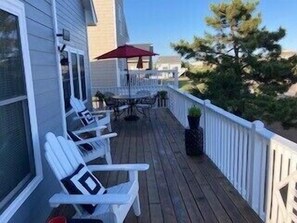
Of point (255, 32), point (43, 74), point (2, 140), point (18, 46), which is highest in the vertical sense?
point (255, 32)

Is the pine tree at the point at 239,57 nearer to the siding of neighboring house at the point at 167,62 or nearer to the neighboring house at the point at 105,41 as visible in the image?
the neighboring house at the point at 105,41

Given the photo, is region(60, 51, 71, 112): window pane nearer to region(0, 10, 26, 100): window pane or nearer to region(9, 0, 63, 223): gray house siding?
region(9, 0, 63, 223): gray house siding

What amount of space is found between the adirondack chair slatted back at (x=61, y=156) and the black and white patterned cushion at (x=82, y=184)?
62mm

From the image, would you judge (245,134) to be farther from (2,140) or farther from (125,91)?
(125,91)

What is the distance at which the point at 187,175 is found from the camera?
12.5 ft

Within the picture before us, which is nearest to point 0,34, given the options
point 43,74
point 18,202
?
point 43,74

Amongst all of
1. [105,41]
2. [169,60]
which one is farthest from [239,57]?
[169,60]

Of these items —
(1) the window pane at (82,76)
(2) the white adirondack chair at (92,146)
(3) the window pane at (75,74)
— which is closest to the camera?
(2) the white adirondack chair at (92,146)

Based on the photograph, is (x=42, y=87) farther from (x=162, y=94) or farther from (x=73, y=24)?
(x=162, y=94)

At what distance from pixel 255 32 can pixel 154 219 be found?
41.1ft

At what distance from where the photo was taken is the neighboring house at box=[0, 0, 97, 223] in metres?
2.16

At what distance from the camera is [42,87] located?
305 centimetres

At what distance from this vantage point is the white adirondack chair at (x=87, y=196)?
84.1 inches

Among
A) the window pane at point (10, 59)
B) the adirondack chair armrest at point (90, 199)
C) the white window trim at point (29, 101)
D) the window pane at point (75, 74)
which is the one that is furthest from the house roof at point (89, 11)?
the adirondack chair armrest at point (90, 199)
